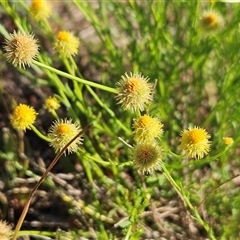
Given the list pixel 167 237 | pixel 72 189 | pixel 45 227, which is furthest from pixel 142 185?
pixel 45 227

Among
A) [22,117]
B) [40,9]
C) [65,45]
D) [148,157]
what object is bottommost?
[148,157]

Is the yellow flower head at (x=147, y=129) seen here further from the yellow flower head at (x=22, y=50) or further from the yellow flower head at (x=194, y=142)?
the yellow flower head at (x=22, y=50)

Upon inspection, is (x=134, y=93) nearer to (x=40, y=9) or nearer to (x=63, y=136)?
(x=63, y=136)

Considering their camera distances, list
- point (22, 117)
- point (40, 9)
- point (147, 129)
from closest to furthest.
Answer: point (147, 129) → point (22, 117) → point (40, 9)

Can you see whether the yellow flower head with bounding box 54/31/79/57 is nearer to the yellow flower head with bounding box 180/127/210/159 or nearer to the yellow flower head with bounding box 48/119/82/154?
the yellow flower head with bounding box 48/119/82/154

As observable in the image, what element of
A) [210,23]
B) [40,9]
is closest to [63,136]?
[40,9]
